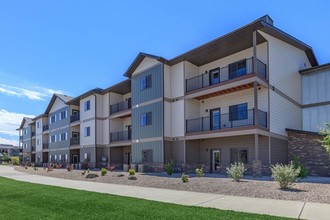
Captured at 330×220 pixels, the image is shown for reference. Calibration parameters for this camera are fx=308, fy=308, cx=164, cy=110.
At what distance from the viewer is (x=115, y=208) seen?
377 inches

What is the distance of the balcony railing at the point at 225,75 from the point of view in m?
21.3

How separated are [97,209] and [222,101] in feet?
54.5

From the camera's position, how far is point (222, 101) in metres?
24.3

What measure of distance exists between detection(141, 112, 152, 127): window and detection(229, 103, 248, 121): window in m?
7.60

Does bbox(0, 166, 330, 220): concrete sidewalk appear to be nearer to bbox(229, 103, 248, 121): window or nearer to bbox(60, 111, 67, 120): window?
bbox(229, 103, 248, 121): window

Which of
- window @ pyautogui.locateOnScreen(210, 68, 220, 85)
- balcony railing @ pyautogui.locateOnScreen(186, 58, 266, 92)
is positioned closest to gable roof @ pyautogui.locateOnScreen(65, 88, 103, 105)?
balcony railing @ pyautogui.locateOnScreen(186, 58, 266, 92)

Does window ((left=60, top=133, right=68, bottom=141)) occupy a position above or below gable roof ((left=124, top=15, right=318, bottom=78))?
below

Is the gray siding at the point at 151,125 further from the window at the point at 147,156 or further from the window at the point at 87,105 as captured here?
the window at the point at 87,105

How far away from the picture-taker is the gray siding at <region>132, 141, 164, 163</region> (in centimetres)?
2583

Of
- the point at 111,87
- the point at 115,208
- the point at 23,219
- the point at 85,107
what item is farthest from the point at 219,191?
the point at 85,107

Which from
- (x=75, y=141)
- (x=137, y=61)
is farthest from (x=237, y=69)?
(x=75, y=141)

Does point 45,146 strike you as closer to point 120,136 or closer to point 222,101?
point 120,136

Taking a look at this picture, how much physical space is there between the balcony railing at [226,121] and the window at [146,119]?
4.09 metres

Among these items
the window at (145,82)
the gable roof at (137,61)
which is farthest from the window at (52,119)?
the window at (145,82)
